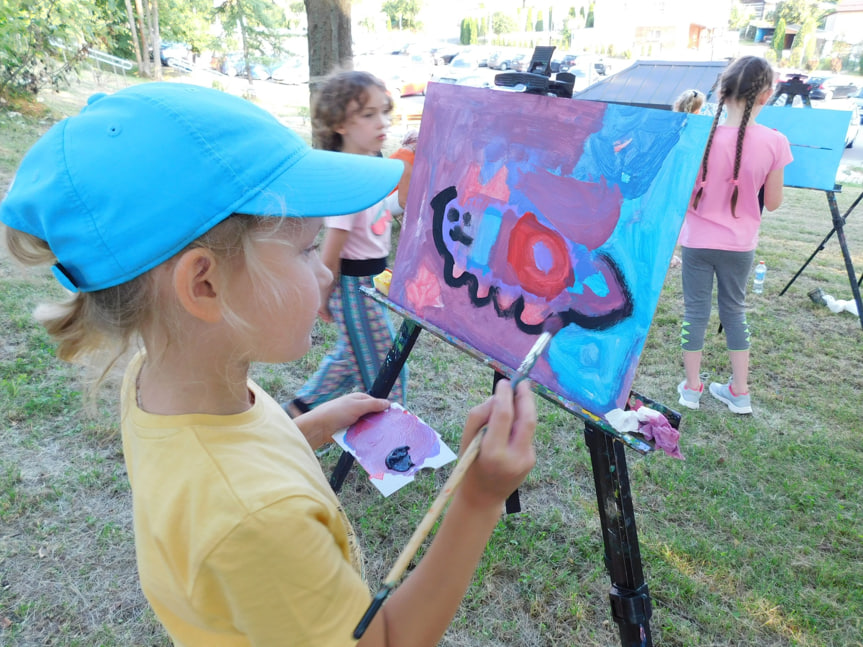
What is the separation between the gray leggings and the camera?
9.98ft

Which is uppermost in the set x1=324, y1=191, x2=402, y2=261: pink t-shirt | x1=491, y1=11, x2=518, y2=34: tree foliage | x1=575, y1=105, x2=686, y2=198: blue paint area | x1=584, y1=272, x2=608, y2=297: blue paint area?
x1=491, y1=11, x2=518, y2=34: tree foliage

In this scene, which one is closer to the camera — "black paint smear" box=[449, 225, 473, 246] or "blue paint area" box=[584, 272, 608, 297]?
"blue paint area" box=[584, 272, 608, 297]

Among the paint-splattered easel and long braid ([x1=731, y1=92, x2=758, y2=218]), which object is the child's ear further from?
the paint-splattered easel

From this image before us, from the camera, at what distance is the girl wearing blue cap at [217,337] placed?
0.73 m

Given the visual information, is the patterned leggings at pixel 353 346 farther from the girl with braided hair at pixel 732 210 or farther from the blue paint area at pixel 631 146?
the girl with braided hair at pixel 732 210

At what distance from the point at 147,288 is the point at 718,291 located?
3.11 metres

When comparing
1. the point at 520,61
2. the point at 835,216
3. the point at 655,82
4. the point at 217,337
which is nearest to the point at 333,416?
the point at 217,337

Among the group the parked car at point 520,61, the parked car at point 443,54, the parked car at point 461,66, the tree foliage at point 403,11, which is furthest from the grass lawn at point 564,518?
the tree foliage at point 403,11

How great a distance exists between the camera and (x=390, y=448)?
1447mm

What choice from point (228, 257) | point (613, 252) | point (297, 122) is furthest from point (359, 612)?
point (297, 122)

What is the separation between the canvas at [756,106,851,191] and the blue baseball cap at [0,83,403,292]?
13.8ft

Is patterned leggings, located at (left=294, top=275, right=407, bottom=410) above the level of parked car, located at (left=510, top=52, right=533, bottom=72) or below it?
below

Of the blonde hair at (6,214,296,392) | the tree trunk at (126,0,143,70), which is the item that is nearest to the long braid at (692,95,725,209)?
the blonde hair at (6,214,296,392)

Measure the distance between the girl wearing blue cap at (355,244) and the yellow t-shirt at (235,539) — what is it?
4.82ft
